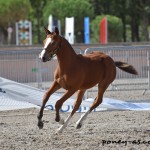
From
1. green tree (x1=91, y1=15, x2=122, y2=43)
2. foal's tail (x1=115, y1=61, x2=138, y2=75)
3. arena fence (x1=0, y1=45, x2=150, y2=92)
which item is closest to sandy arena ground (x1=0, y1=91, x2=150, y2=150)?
foal's tail (x1=115, y1=61, x2=138, y2=75)

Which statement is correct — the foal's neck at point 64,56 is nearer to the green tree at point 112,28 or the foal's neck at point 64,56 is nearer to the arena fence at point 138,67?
the arena fence at point 138,67

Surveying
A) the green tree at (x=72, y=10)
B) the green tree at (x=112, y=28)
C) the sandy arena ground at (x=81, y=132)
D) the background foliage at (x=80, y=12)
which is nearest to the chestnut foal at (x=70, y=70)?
the sandy arena ground at (x=81, y=132)

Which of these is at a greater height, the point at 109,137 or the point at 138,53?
the point at 138,53

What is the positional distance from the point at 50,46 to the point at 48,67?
685cm

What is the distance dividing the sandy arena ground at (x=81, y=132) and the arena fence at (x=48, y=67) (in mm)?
2095

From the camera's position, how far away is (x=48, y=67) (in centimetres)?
1614

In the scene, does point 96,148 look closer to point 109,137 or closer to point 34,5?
point 109,137

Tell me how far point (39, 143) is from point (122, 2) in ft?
190

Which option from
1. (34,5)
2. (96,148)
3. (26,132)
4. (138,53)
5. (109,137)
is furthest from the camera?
(34,5)

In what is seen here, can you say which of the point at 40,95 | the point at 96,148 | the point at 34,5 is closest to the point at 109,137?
the point at 96,148

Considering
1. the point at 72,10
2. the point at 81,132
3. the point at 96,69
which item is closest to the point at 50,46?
the point at 96,69

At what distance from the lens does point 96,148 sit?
793 centimetres

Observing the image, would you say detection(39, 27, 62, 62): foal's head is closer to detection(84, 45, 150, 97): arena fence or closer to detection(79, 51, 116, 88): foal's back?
detection(79, 51, 116, 88): foal's back

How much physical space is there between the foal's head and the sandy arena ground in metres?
1.39
